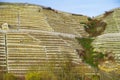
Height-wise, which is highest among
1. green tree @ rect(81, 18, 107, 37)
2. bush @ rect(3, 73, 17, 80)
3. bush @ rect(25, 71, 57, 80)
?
bush @ rect(25, 71, 57, 80)

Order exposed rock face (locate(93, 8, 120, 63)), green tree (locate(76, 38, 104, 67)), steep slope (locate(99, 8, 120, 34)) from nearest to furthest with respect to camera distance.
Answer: green tree (locate(76, 38, 104, 67)), exposed rock face (locate(93, 8, 120, 63)), steep slope (locate(99, 8, 120, 34))

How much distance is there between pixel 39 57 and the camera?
6006 cm

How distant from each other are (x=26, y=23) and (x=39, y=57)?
13.2 m

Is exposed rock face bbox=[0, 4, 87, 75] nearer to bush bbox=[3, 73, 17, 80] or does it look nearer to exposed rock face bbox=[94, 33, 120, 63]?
exposed rock face bbox=[94, 33, 120, 63]

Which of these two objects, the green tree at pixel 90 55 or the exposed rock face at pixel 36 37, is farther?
the green tree at pixel 90 55

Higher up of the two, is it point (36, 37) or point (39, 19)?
point (39, 19)

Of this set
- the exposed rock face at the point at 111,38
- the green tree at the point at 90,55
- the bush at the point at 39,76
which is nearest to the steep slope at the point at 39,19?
the green tree at the point at 90,55

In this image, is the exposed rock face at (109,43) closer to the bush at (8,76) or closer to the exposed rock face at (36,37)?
the exposed rock face at (36,37)

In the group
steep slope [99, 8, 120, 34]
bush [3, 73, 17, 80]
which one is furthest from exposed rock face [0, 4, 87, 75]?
steep slope [99, 8, 120, 34]

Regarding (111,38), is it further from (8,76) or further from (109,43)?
(8,76)

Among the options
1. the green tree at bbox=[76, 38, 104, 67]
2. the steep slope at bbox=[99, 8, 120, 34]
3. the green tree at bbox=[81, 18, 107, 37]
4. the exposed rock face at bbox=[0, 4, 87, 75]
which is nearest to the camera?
the exposed rock face at bbox=[0, 4, 87, 75]

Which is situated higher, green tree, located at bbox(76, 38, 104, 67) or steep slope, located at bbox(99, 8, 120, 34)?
steep slope, located at bbox(99, 8, 120, 34)

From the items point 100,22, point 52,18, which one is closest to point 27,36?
point 52,18

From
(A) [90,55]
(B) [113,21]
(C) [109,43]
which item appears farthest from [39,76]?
(B) [113,21]
